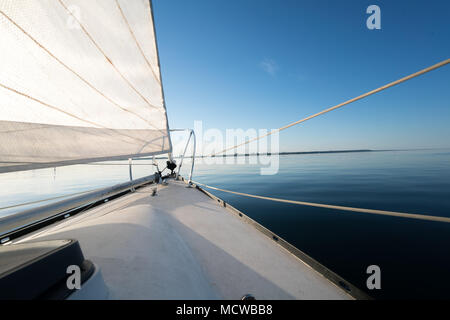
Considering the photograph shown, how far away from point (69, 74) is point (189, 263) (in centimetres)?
242

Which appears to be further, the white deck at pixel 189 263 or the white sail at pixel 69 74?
the white sail at pixel 69 74

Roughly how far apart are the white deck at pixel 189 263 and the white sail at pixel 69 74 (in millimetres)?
990

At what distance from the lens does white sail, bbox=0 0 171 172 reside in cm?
140

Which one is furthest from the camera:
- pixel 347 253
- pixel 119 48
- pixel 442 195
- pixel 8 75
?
pixel 442 195

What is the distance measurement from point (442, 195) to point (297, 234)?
21.0ft

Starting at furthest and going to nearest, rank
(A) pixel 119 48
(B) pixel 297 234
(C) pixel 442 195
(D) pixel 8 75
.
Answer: (C) pixel 442 195, (B) pixel 297 234, (A) pixel 119 48, (D) pixel 8 75

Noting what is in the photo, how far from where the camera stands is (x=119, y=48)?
83.9 inches

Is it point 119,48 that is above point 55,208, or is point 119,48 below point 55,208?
above

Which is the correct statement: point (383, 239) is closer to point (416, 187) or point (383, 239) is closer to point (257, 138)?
point (257, 138)

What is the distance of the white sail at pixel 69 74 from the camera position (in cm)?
140

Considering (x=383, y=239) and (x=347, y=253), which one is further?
(x=383, y=239)

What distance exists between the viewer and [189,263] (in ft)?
4.10

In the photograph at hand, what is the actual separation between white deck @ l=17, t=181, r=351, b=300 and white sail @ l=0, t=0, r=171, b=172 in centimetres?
99
